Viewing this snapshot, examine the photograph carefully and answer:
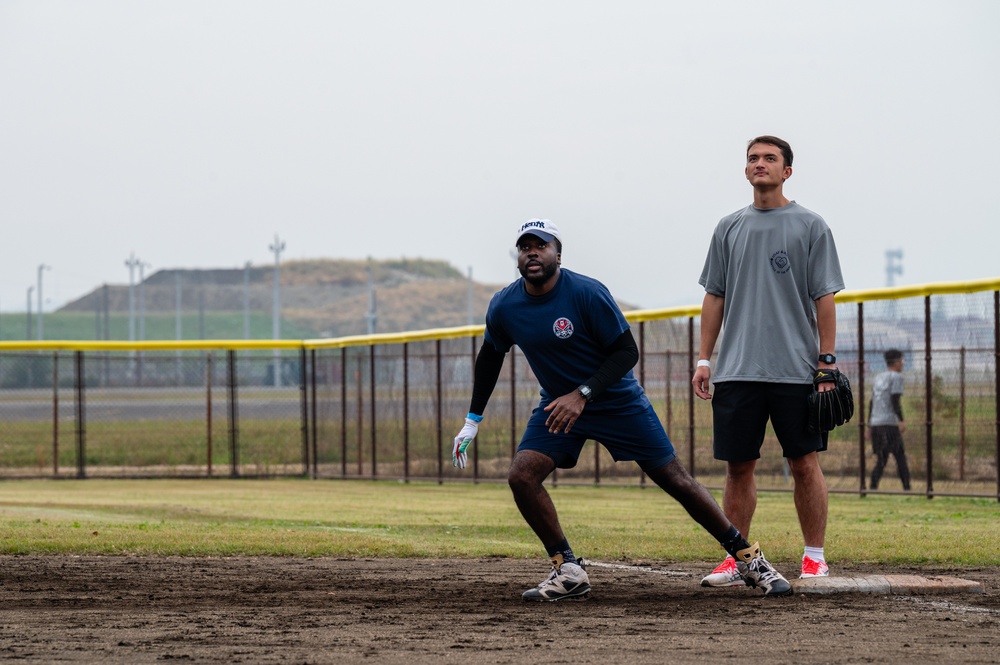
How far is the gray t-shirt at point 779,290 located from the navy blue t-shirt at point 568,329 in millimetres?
626

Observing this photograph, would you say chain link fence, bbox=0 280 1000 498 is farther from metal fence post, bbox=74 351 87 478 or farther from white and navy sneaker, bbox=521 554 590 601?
white and navy sneaker, bbox=521 554 590 601

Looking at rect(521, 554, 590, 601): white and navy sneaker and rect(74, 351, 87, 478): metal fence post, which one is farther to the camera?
rect(74, 351, 87, 478): metal fence post

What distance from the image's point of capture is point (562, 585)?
6562mm

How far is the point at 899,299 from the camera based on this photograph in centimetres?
1396

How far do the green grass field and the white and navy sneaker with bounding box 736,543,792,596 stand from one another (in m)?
1.82

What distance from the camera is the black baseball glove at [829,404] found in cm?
668

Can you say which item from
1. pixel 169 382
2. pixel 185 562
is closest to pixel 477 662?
pixel 185 562

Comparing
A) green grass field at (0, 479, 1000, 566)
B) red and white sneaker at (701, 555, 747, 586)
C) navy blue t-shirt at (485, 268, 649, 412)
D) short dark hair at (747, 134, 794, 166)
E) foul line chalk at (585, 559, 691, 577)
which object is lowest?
green grass field at (0, 479, 1000, 566)

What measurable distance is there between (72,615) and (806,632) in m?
3.19

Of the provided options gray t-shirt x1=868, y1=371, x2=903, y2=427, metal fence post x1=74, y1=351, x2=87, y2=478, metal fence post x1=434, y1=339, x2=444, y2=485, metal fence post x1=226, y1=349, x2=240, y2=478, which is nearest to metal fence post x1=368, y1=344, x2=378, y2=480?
metal fence post x1=434, y1=339, x2=444, y2=485

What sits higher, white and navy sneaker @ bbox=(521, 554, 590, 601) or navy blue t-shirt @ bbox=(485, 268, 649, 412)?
navy blue t-shirt @ bbox=(485, 268, 649, 412)

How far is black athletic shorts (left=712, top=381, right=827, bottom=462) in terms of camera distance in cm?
680

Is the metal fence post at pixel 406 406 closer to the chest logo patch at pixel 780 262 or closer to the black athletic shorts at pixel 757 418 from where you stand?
the black athletic shorts at pixel 757 418

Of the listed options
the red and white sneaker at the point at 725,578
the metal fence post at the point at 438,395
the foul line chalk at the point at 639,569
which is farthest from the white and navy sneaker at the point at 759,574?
the metal fence post at the point at 438,395
